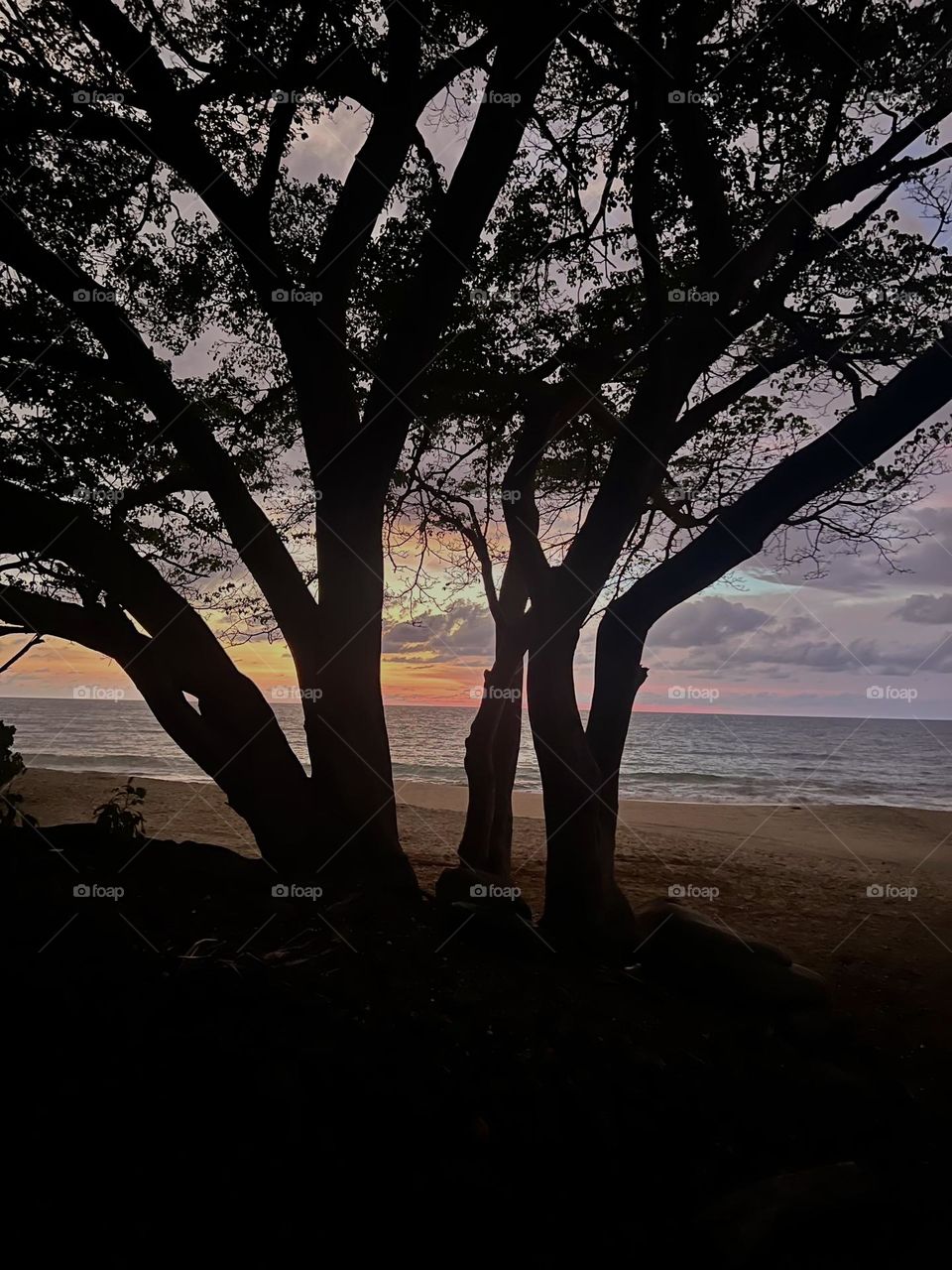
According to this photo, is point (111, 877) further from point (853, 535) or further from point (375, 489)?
point (853, 535)

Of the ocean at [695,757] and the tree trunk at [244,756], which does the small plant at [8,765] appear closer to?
the tree trunk at [244,756]

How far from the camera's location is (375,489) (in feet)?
21.2

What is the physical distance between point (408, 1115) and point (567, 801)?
3321 millimetres

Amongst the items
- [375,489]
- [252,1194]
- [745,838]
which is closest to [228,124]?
[375,489]

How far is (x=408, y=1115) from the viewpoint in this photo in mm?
3117

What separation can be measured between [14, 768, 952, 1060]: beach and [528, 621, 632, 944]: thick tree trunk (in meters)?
2.11

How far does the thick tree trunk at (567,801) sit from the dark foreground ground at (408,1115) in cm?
114

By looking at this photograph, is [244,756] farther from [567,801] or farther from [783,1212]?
[783,1212]

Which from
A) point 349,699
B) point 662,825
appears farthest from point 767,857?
point 349,699

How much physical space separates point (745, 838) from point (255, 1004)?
53.1 feet

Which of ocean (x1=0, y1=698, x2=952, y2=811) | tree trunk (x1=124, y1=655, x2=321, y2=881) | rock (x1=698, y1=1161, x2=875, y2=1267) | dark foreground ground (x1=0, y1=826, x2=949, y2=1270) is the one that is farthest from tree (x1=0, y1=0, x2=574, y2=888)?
ocean (x1=0, y1=698, x2=952, y2=811)

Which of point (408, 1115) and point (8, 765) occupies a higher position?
point (8, 765)

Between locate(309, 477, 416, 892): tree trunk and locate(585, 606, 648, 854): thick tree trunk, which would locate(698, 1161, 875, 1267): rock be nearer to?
locate(585, 606, 648, 854): thick tree trunk

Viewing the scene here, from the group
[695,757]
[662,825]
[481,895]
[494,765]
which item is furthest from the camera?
[695,757]
